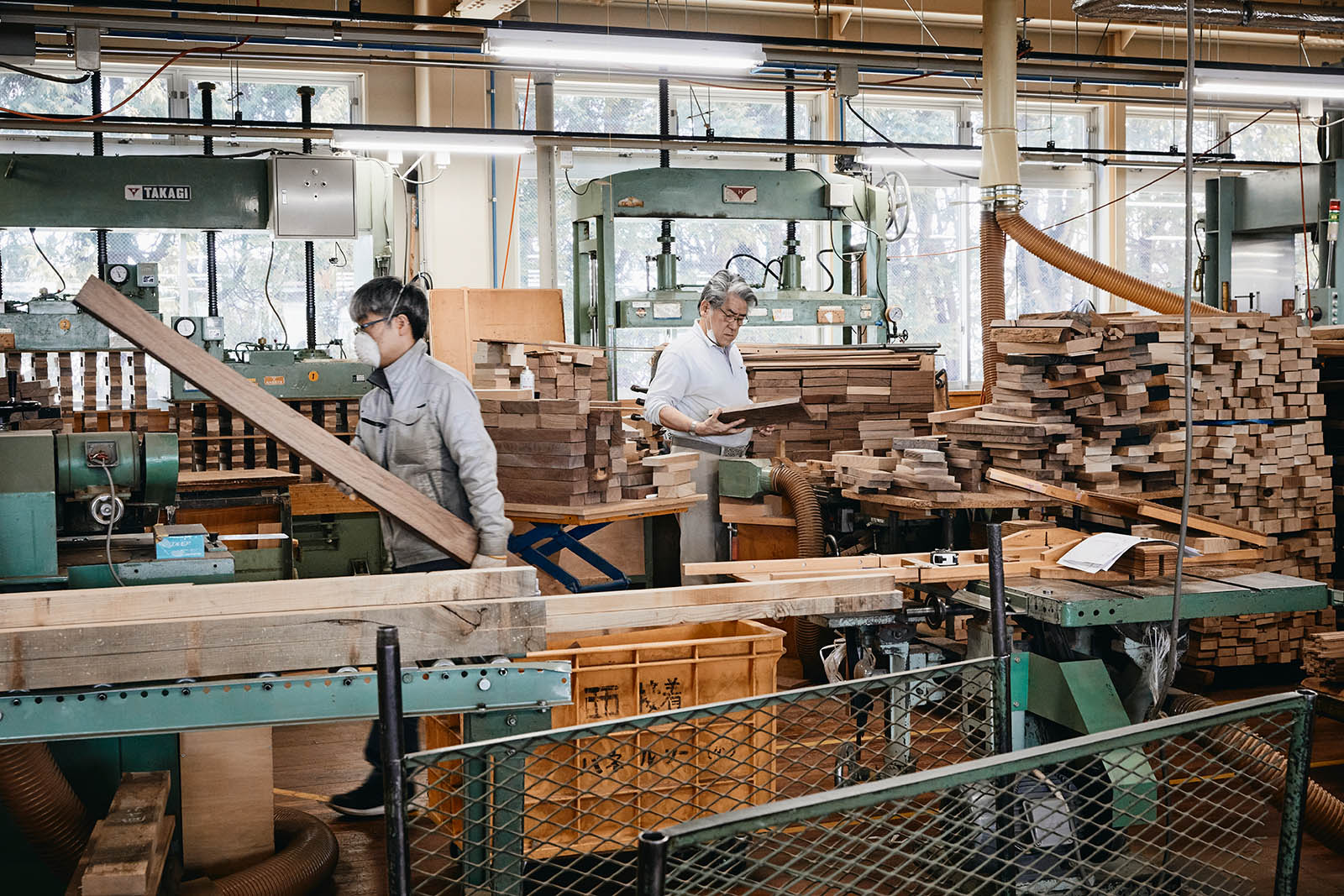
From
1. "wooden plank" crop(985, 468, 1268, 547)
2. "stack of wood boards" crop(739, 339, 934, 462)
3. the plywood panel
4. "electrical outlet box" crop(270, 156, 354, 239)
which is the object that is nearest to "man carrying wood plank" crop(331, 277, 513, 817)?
"wooden plank" crop(985, 468, 1268, 547)

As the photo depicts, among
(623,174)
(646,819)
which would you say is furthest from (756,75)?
(646,819)

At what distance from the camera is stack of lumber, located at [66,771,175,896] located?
7.68 ft

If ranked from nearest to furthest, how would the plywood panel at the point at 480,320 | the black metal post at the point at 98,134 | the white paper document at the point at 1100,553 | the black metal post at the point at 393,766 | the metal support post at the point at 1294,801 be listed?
the black metal post at the point at 393,766 → the metal support post at the point at 1294,801 → the white paper document at the point at 1100,553 → the black metal post at the point at 98,134 → the plywood panel at the point at 480,320

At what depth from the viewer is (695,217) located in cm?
729

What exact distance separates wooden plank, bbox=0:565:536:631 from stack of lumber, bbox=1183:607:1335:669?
3.62 metres

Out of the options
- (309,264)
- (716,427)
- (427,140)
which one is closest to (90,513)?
(716,427)

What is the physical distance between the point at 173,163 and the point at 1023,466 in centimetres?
411

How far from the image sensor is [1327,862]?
3527 mm

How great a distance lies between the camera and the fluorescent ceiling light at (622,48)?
5.49m

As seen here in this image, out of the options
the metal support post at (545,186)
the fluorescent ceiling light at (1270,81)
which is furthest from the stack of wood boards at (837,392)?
the metal support post at (545,186)

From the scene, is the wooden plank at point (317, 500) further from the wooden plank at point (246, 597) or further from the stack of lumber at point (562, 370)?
the wooden plank at point (246, 597)

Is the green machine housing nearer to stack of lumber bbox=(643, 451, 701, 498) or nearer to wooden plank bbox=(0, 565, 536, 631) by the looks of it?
wooden plank bbox=(0, 565, 536, 631)

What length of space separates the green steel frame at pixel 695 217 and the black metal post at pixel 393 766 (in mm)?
5754

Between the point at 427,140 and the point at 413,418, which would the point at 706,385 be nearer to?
the point at 413,418
